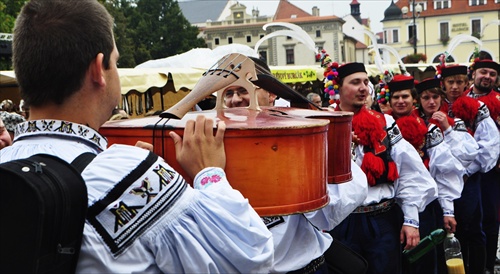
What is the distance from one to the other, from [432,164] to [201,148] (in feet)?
15.4

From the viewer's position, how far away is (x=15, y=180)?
1.49 meters

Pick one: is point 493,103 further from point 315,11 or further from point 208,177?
point 315,11

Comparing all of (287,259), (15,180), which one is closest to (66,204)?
(15,180)

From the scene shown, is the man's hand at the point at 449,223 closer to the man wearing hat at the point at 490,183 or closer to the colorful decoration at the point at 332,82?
the man wearing hat at the point at 490,183

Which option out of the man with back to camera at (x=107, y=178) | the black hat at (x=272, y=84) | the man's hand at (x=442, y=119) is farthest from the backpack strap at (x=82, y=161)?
the man's hand at (x=442, y=119)

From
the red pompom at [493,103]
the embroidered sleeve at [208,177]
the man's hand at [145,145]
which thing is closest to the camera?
the embroidered sleeve at [208,177]

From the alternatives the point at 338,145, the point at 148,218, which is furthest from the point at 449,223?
the point at 148,218

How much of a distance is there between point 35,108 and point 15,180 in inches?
12.9

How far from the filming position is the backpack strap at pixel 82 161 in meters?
1.66

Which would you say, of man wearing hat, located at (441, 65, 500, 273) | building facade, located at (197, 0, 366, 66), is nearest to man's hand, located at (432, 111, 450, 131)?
man wearing hat, located at (441, 65, 500, 273)

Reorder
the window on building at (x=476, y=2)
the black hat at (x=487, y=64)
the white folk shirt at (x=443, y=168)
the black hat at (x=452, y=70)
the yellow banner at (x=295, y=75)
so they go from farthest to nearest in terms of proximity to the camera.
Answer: the window on building at (x=476, y=2) → the yellow banner at (x=295, y=75) → the black hat at (x=487, y=64) → the black hat at (x=452, y=70) → the white folk shirt at (x=443, y=168)

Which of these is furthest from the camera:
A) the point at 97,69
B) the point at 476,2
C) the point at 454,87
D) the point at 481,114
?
the point at 476,2

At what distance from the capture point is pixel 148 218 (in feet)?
5.44

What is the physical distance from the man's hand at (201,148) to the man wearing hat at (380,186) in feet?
9.95
